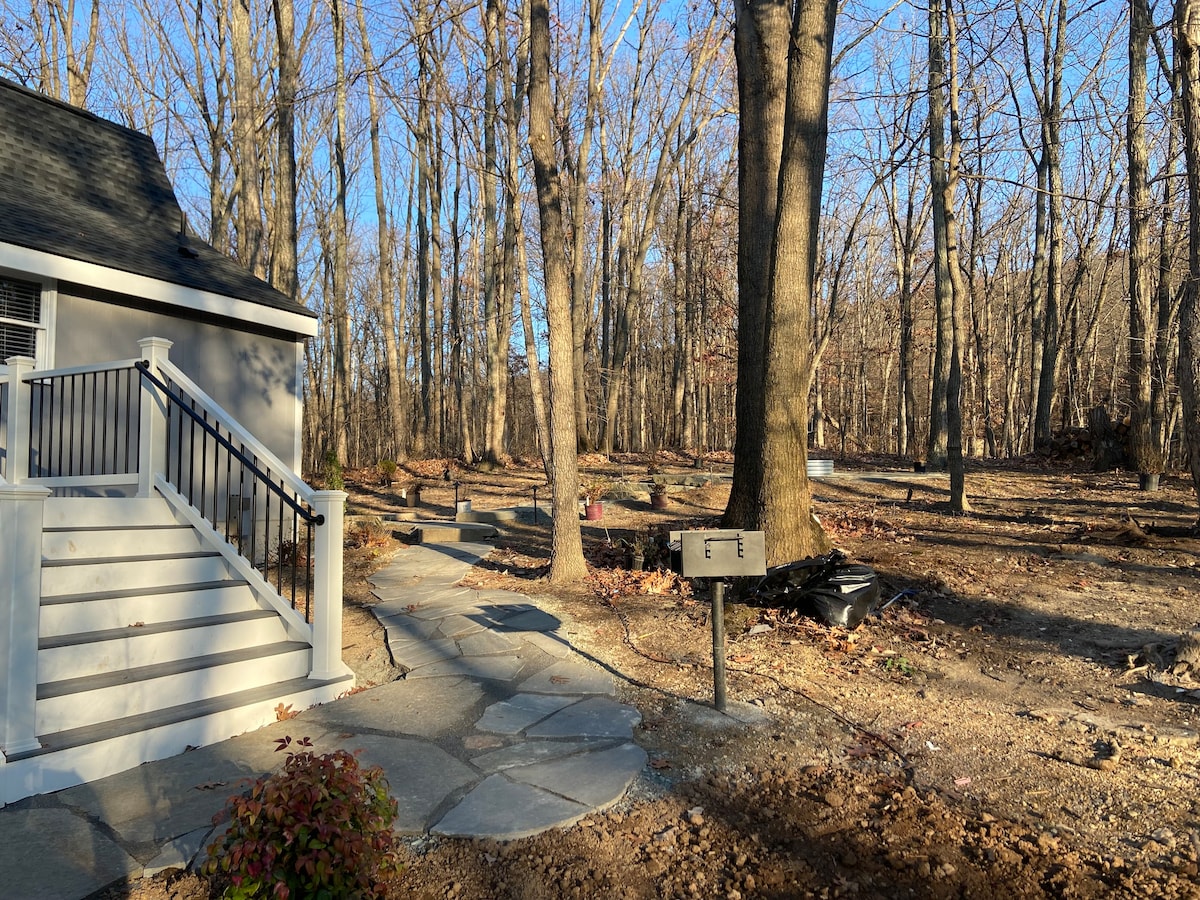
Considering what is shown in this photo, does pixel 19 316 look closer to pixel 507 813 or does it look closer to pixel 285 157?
pixel 507 813

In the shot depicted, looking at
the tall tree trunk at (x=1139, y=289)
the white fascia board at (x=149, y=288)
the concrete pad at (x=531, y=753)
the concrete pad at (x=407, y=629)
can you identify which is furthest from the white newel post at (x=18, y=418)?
the tall tree trunk at (x=1139, y=289)

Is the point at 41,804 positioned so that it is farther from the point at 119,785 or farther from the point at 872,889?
the point at 872,889

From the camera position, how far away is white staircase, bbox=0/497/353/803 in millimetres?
3580

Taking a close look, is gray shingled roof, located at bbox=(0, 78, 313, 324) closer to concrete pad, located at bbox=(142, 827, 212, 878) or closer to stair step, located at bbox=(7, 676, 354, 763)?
stair step, located at bbox=(7, 676, 354, 763)

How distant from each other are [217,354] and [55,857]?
6.87 m

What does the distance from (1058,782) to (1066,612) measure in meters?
2.81

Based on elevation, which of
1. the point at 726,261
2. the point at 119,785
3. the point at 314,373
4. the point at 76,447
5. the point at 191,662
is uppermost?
the point at 726,261

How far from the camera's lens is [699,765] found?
3396 millimetres

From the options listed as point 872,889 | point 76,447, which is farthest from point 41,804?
point 76,447

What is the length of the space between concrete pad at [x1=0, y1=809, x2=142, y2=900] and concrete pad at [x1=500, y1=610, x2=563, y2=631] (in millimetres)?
3197

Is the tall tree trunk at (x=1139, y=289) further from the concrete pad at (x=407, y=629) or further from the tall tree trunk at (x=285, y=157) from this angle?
the tall tree trunk at (x=285, y=157)

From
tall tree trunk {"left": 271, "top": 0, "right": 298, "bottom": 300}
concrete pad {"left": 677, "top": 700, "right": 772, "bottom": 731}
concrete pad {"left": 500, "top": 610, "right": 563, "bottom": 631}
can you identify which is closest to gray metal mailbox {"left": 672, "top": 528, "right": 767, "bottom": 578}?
concrete pad {"left": 677, "top": 700, "right": 772, "bottom": 731}

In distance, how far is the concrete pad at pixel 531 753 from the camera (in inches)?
136

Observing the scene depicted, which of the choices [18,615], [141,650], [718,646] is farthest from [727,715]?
[18,615]
